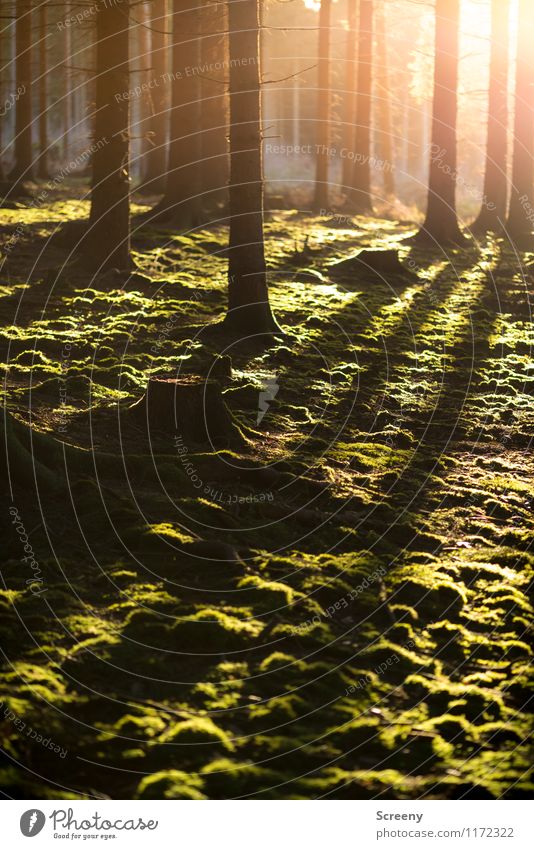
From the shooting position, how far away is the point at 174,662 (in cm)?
639

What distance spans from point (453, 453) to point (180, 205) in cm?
1248

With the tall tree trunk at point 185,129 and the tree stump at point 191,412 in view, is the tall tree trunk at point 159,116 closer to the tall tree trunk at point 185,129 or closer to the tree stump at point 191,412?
the tall tree trunk at point 185,129

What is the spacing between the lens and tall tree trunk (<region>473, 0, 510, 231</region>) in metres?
23.3

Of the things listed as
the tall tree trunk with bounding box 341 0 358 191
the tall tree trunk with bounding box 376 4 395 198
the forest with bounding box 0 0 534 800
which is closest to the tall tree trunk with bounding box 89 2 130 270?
the forest with bounding box 0 0 534 800

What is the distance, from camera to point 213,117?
22.6m

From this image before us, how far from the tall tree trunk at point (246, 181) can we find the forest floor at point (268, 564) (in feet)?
2.14

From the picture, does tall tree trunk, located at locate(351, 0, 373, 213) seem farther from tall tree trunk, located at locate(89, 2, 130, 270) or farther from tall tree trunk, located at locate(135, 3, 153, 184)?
tall tree trunk, located at locate(89, 2, 130, 270)

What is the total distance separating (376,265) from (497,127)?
8.41 metres

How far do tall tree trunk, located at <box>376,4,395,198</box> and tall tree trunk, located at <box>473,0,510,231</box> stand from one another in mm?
7034

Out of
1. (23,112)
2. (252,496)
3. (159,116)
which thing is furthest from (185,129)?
(252,496)

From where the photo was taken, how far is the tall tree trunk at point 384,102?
112 ft

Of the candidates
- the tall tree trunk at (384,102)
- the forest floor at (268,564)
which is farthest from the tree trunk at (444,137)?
the tall tree trunk at (384,102)

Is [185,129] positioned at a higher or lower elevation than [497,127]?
lower

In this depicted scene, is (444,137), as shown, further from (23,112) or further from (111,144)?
(23,112)
